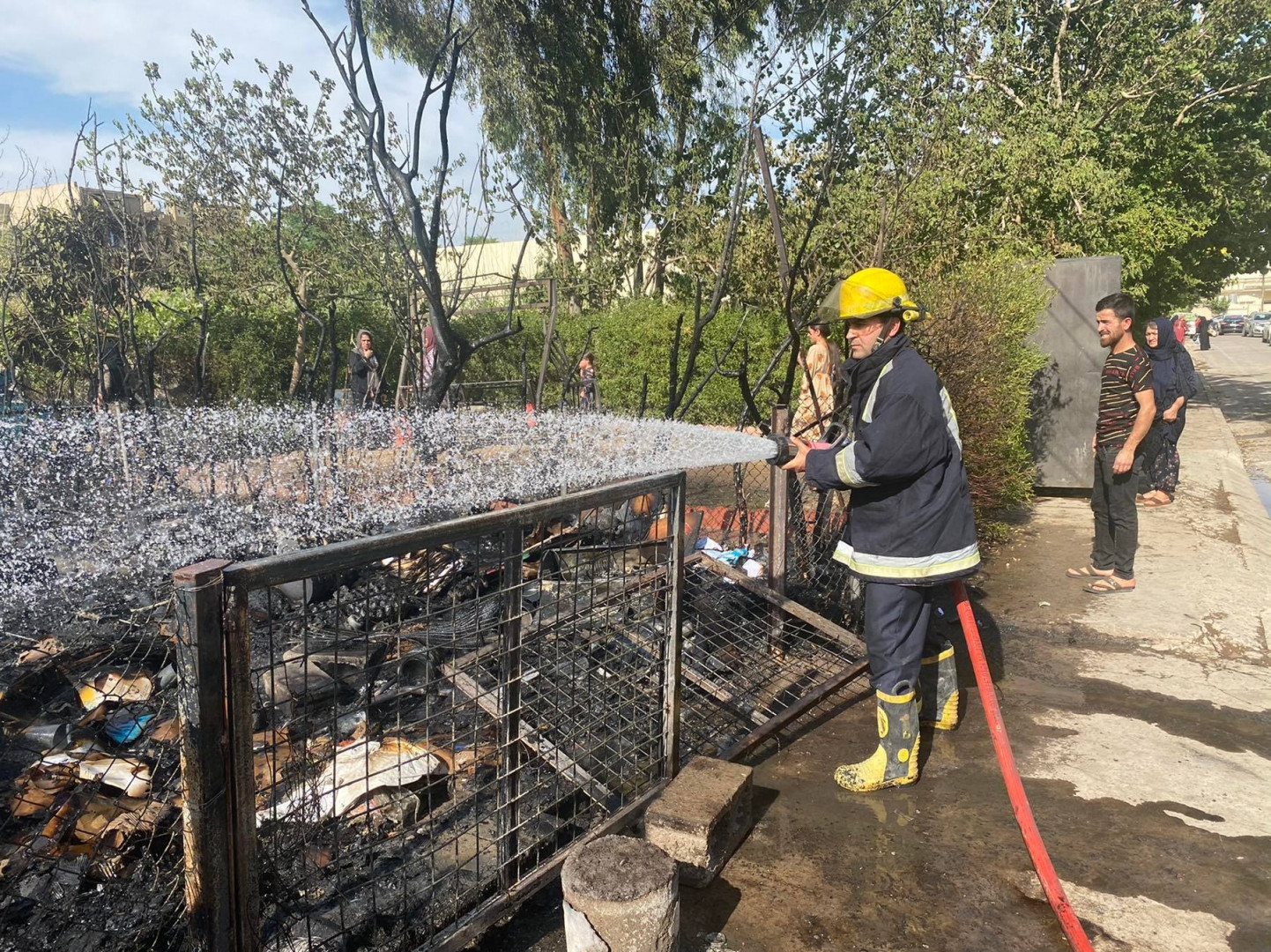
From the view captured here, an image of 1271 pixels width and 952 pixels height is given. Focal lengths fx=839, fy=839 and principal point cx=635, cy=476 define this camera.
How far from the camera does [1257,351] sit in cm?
3972

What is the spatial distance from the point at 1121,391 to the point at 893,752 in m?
3.46

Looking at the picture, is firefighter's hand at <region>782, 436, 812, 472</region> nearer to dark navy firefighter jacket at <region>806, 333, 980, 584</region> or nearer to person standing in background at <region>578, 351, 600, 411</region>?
dark navy firefighter jacket at <region>806, 333, 980, 584</region>

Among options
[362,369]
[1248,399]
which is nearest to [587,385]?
[362,369]

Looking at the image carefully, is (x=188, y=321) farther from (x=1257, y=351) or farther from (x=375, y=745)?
(x=1257, y=351)

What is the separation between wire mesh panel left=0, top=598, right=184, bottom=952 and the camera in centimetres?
198

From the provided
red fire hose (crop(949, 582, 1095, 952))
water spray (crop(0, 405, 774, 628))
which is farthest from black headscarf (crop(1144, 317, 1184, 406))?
red fire hose (crop(949, 582, 1095, 952))

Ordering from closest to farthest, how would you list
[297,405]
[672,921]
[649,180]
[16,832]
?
[672,921] < [16,832] < [297,405] < [649,180]

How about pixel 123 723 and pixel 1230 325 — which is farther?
pixel 1230 325

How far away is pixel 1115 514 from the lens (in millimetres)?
5238

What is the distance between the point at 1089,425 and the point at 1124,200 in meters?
6.50

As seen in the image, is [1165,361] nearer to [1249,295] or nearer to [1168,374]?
[1168,374]

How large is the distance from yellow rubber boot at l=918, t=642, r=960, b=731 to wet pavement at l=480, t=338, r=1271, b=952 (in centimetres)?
6

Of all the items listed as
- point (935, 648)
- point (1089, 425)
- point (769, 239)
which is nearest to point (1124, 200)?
point (769, 239)

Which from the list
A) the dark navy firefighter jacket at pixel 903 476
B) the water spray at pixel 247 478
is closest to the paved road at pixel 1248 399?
the water spray at pixel 247 478
